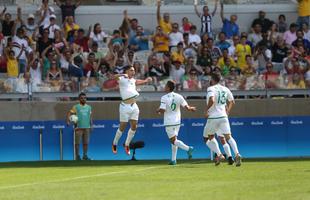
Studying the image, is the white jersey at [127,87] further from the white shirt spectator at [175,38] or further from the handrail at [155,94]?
the white shirt spectator at [175,38]

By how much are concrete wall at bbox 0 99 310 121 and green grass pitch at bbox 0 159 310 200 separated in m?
8.19

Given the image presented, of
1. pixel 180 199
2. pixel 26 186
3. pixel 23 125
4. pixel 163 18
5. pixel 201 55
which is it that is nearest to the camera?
pixel 180 199

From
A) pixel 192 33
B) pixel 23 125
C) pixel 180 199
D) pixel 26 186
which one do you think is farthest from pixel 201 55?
pixel 180 199

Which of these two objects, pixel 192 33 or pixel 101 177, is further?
pixel 192 33

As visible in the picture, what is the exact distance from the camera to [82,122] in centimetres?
2995

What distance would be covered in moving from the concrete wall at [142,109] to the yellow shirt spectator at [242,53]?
69.5 inches

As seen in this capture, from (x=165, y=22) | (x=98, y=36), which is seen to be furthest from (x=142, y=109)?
(x=165, y=22)

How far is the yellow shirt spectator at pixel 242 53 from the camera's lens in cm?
3334

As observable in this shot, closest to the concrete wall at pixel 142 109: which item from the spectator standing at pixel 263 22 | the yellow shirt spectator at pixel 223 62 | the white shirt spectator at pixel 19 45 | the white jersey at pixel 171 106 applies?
the yellow shirt spectator at pixel 223 62

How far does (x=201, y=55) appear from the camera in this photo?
109 ft

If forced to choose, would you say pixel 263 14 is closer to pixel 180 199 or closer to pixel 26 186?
pixel 26 186

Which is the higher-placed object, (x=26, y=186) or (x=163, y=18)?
(x=163, y=18)

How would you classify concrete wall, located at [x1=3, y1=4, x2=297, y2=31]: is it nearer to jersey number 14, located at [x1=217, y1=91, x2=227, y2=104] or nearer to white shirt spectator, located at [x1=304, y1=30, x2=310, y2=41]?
white shirt spectator, located at [x1=304, y1=30, x2=310, y2=41]

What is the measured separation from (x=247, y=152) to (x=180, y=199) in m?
17.5
